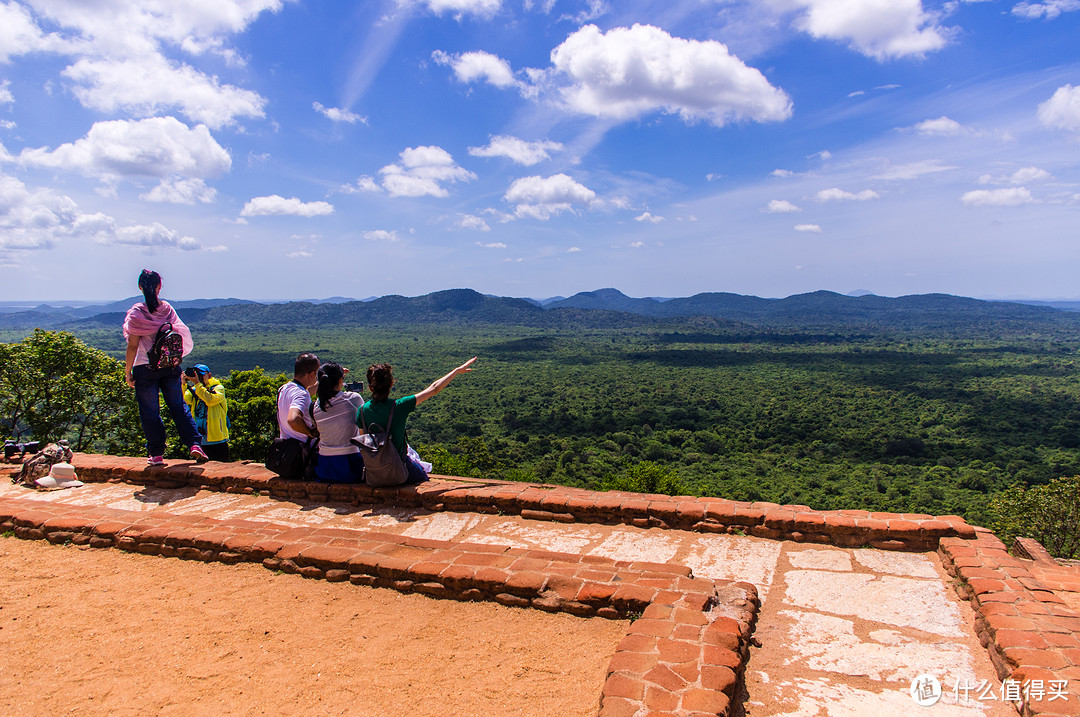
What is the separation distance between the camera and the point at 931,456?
39094 mm

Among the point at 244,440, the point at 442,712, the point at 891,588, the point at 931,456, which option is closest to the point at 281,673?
the point at 442,712

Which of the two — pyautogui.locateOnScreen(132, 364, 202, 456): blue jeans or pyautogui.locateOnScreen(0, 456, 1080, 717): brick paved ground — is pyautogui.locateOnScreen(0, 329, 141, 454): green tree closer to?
pyautogui.locateOnScreen(0, 456, 1080, 717): brick paved ground

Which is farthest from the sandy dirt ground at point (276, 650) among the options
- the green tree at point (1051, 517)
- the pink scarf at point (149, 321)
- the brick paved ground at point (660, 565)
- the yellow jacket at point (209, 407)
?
the green tree at point (1051, 517)

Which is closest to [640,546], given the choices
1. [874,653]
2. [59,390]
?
[874,653]

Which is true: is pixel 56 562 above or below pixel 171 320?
below

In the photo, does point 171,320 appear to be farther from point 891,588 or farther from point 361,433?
point 891,588

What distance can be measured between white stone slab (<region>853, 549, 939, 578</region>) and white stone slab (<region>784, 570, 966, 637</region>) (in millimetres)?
114

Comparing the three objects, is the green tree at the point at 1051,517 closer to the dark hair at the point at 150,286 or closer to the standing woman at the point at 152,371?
the standing woman at the point at 152,371

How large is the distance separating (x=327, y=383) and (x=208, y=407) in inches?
91.7

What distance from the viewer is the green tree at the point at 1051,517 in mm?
18000

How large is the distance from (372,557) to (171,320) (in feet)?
12.5

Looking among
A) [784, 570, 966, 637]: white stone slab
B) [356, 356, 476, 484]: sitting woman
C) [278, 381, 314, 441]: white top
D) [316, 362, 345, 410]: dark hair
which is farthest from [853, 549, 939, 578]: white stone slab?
[278, 381, 314, 441]: white top

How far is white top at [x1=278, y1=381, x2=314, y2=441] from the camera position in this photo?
A: 5.07 m

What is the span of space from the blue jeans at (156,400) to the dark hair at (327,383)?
205cm
